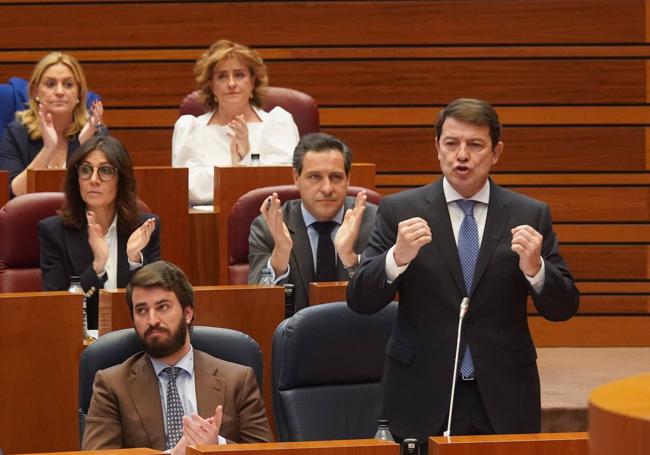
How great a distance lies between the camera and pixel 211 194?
3369mm

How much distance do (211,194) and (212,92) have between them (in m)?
0.28

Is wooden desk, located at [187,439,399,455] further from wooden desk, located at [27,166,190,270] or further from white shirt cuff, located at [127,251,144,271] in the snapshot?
wooden desk, located at [27,166,190,270]

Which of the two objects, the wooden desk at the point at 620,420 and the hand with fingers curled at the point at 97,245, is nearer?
the wooden desk at the point at 620,420

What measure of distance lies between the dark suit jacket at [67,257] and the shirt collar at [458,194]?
3.21 feet

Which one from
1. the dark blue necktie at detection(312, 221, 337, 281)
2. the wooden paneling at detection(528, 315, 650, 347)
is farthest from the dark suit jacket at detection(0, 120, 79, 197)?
the wooden paneling at detection(528, 315, 650, 347)

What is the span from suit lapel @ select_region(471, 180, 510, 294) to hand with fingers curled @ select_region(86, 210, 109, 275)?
1.03 metres

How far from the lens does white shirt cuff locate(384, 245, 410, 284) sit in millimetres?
1844

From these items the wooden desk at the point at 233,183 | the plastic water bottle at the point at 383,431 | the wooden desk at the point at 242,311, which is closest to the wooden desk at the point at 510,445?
the plastic water bottle at the point at 383,431

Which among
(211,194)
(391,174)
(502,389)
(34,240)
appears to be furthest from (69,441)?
(391,174)

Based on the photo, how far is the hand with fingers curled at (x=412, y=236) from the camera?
179 cm

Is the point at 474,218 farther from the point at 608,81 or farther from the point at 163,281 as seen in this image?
the point at 608,81

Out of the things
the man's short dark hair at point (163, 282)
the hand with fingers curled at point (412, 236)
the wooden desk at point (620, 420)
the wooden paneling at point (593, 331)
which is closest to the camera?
the wooden desk at point (620, 420)

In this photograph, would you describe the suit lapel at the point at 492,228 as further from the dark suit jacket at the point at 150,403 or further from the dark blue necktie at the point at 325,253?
the dark blue necktie at the point at 325,253

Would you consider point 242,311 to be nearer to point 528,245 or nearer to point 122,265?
point 122,265
